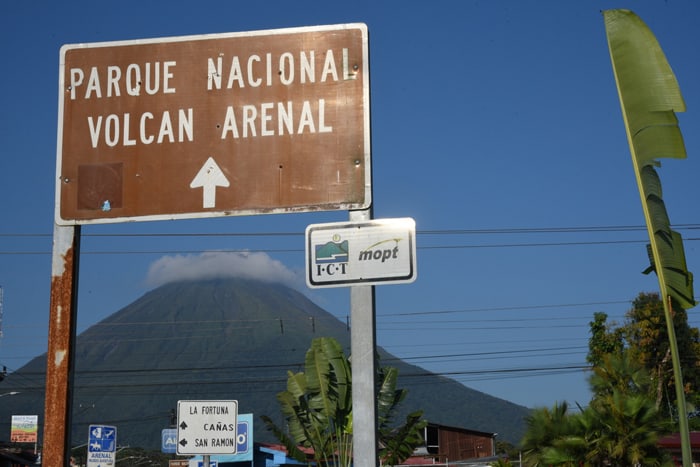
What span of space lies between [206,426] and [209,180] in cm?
601

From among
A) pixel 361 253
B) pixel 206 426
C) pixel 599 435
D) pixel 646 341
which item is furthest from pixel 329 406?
pixel 646 341

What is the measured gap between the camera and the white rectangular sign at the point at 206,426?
11.7 metres

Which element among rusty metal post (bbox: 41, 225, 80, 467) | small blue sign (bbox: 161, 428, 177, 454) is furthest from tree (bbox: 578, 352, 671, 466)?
small blue sign (bbox: 161, 428, 177, 454)

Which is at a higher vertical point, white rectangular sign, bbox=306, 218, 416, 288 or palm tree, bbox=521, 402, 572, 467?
white rectangular sign, bbox=306, 218, 416, 288

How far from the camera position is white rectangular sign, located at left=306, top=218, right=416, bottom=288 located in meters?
5.81

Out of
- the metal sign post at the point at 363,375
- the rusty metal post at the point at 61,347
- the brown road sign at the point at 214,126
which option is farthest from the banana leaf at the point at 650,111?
the rusty metal post at the point at 61,347

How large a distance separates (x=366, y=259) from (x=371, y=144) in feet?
2.96

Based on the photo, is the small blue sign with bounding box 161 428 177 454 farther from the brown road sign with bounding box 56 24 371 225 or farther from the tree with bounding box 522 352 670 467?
the brown road sign with bounding box 56 24 371 225

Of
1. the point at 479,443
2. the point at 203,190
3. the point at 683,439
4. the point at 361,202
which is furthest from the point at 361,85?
the point at 479,443

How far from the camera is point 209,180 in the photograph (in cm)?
653

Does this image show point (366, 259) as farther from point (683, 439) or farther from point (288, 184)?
point (683, 439)

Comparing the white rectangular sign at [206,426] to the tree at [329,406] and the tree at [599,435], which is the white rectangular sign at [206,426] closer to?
the tree at [329,406]

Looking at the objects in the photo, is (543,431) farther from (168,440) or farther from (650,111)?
(168,440)

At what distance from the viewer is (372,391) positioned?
5688 millimetres
